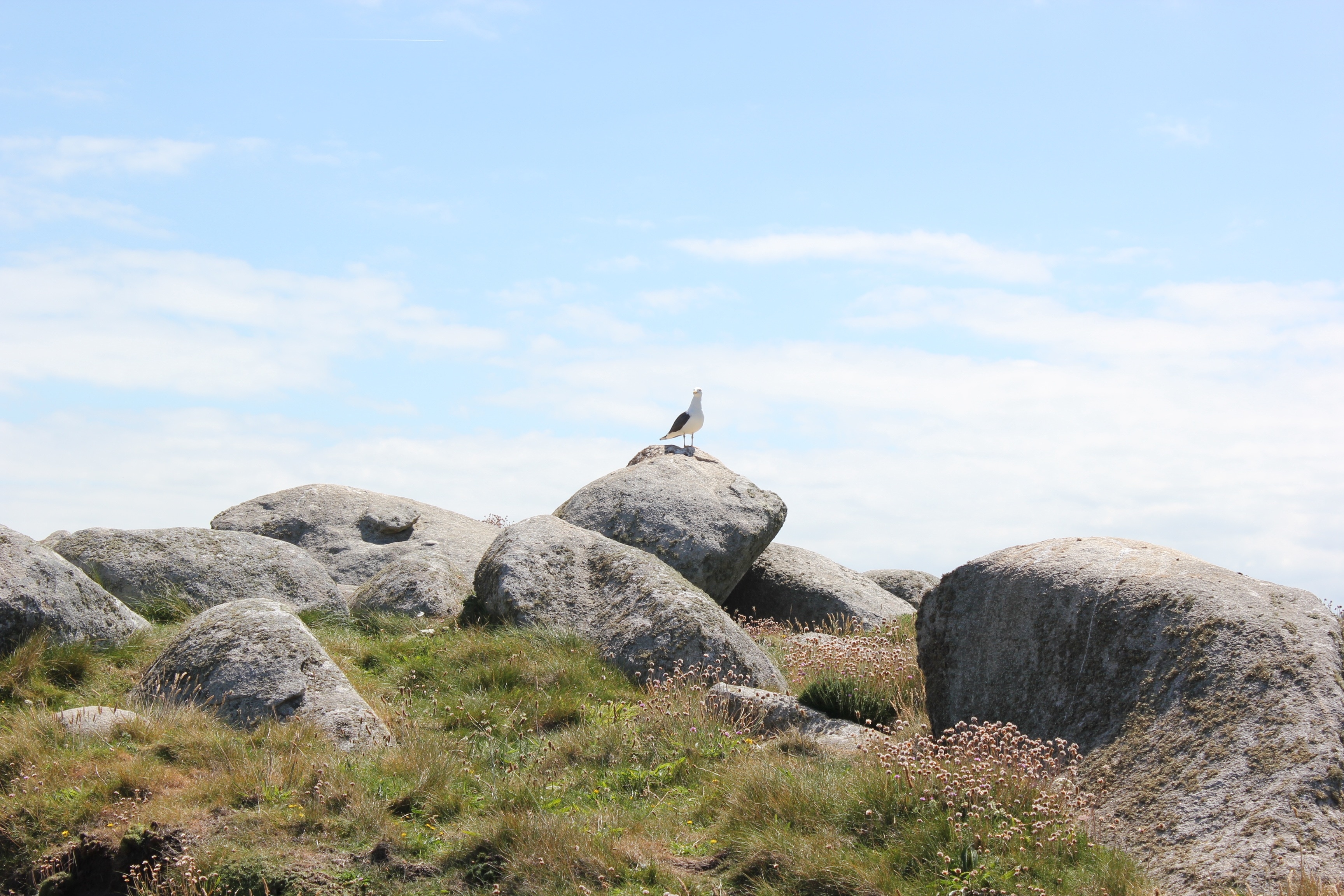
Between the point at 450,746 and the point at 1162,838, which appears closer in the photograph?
the point at 1162,838

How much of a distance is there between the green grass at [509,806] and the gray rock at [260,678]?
27cm

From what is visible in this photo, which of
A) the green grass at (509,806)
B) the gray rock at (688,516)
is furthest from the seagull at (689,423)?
the green grass at (509,806)

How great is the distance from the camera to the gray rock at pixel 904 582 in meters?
21.3

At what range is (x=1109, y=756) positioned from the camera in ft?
24.5

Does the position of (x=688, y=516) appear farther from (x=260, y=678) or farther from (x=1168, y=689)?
(x=1168, y=689)

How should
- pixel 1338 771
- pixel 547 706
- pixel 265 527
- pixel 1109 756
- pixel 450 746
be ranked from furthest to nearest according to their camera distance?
pixel 265 527 → pixel 547 706 → pixel 450 746 → pixel 1109 756 → pixel 1338 771

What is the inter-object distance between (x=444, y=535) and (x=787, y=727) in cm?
963

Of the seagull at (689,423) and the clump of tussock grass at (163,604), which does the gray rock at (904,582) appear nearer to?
the seagull at (689,423)

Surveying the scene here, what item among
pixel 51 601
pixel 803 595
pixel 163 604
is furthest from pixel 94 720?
pixel 803 595

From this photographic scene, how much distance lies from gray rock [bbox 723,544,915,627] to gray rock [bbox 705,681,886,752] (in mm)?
7007

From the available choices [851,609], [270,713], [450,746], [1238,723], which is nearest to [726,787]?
[450,746]

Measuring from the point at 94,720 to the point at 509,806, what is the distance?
13.6 ft

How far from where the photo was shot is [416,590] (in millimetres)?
14492

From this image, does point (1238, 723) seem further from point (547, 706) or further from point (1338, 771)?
point (547, 706)
